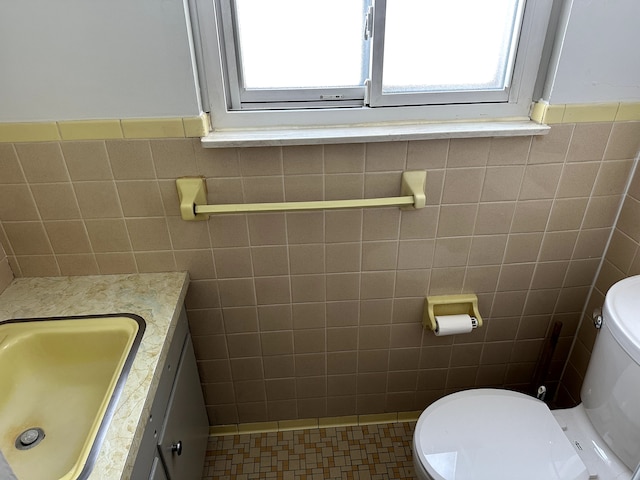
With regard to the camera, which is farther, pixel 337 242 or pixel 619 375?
pixel 337 242

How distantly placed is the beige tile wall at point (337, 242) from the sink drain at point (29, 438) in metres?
0.47

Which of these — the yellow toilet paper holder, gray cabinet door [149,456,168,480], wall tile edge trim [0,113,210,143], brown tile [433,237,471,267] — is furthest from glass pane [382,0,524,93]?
gray cabinet door [149,456,168,480]

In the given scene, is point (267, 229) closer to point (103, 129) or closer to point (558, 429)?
point (103, 129)

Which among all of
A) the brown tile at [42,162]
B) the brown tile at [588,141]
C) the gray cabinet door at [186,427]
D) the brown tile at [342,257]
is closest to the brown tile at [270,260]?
the brown tile at [342,257]

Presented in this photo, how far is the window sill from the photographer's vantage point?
1119mm

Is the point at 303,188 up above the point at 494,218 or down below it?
above

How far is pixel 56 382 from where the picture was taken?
1.11 meters

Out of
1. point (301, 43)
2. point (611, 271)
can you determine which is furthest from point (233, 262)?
point (611, 271)

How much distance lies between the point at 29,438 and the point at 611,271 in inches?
65.6

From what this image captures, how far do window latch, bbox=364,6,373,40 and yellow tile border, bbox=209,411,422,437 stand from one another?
1.37 m

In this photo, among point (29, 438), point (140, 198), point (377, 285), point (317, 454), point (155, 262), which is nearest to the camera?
point (29, 438)

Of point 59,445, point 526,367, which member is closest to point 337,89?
point 59,445

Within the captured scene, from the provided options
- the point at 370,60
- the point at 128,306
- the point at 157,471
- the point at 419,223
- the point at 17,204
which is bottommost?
the point at 157,471

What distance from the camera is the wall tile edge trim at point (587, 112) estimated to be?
1.16 metres
